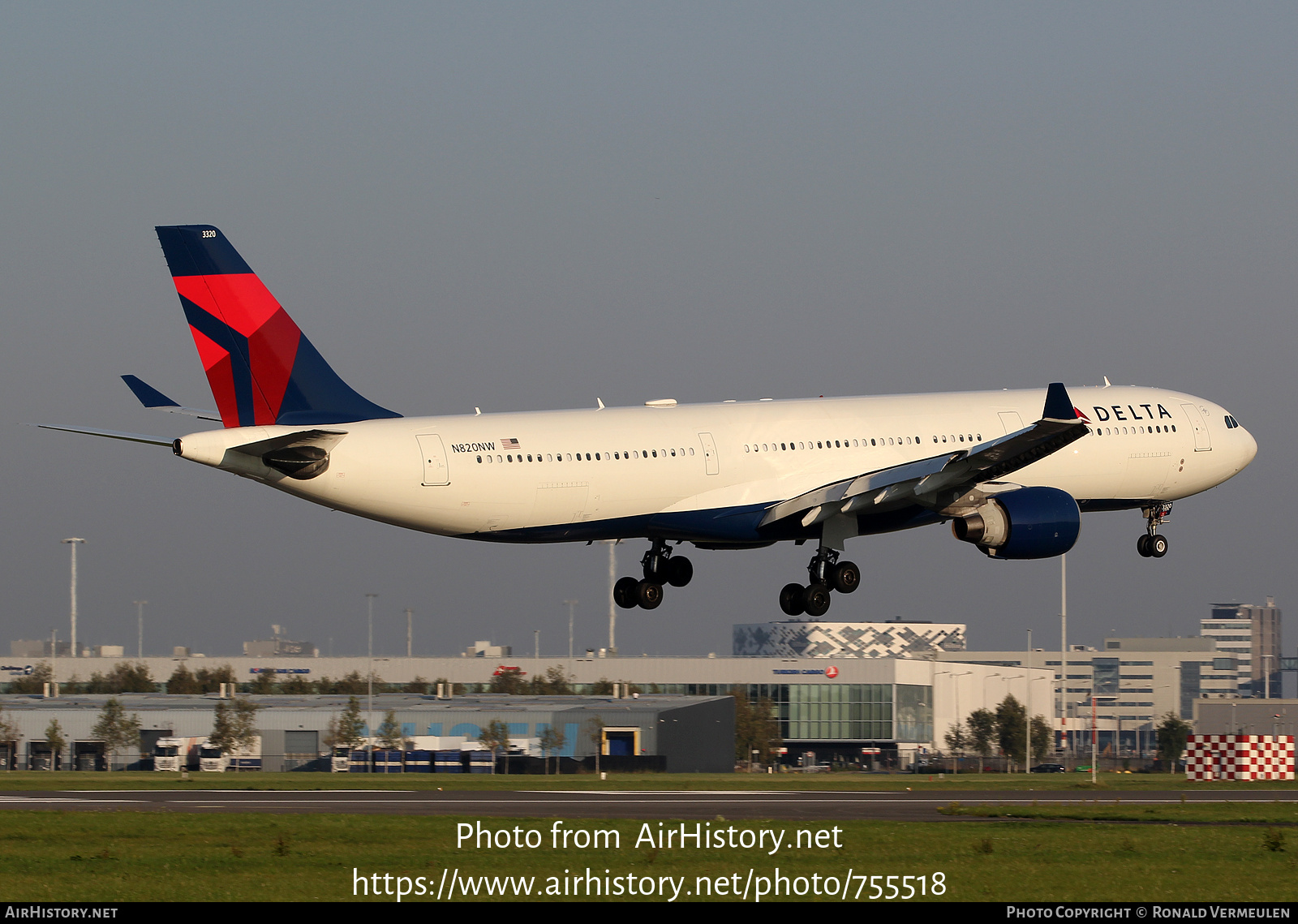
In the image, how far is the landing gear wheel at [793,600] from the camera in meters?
51.6

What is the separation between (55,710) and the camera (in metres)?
120

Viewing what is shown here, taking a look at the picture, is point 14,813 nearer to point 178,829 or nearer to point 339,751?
point 178,829

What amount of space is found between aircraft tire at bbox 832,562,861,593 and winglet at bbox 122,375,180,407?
65.5 ft

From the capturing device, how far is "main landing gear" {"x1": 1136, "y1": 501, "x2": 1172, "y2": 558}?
2216 inches

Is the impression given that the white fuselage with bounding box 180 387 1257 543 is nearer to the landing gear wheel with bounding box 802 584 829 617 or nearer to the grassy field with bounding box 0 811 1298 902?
the landing gear wheel with bounding box 802 584 829 617

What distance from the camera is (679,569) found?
5309 cm

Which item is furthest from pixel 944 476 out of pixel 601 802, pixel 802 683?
pixel 802 683

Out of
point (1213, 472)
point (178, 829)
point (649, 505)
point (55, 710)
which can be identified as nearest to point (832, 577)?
point (649, 505)

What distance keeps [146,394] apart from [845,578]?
20.8 metres

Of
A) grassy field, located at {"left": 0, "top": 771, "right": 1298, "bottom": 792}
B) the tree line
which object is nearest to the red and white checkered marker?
grassy field, located at {"left": 0, "top": 771, "right": 1298, "bottom": 792}

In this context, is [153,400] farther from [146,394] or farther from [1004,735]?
[1004,735]

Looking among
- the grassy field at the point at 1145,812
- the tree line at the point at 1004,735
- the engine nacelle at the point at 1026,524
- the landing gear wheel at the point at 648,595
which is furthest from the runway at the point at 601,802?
the tree line at the point at 1004,735
